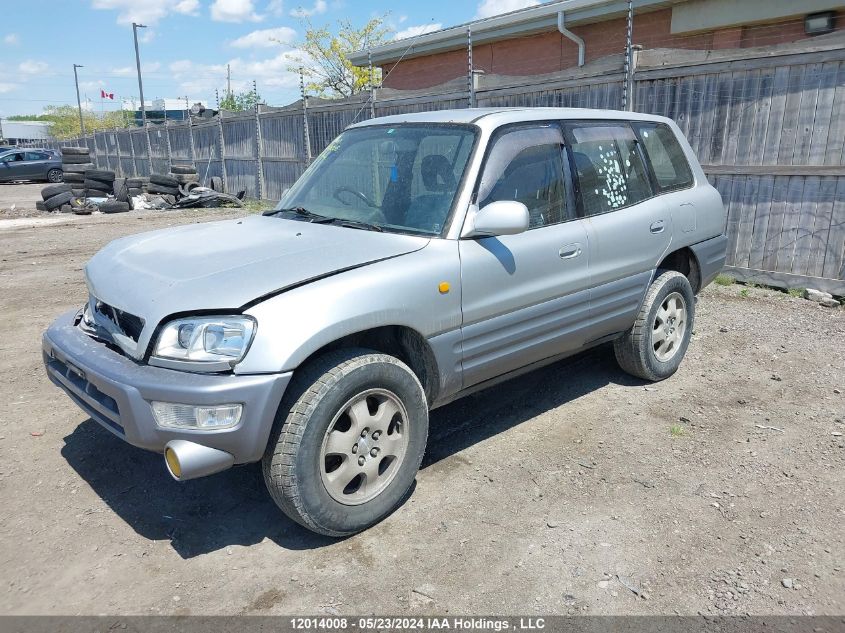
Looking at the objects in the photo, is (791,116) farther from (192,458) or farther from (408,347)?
(192,458)

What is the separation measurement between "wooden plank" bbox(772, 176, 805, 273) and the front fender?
17.1 feet

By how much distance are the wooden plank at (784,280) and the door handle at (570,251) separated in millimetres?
4312

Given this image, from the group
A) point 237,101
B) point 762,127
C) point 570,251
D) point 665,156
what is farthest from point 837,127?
point 237,101

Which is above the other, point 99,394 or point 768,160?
point 768,160

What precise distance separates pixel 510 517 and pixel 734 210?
5.59 metres

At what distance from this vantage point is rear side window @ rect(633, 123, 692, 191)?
4.76m

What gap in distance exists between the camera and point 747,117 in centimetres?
707

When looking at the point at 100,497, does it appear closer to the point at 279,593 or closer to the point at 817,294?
the point at 279,593

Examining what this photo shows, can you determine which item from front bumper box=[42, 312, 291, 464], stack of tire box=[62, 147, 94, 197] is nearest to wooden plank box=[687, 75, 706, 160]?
front bumper box=[42, 312, 291, 464]

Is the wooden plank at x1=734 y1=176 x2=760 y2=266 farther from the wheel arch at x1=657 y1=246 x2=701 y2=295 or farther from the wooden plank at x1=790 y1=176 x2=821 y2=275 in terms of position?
the wheel arch at x1=657 y1=246 x2=701 y2=295

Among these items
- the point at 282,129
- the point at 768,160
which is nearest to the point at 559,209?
the point at 768,160

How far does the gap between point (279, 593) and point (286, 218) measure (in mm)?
2161

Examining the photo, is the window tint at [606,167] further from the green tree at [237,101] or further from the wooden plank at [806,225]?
the green tree at [237,101]

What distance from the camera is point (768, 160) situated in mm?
6992
